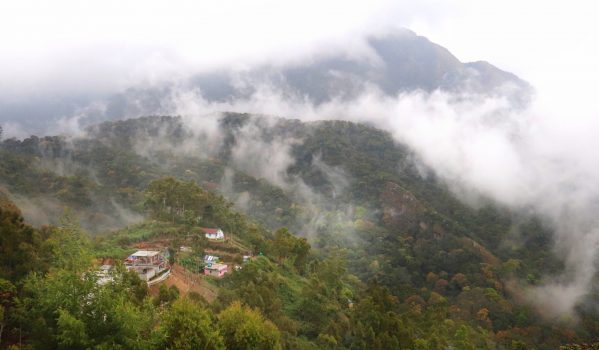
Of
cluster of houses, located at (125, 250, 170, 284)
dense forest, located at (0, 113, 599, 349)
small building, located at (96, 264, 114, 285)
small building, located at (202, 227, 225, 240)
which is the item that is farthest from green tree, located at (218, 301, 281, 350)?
small building, located at (202, 227, 225, 240)

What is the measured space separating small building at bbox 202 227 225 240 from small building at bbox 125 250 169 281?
14035mm

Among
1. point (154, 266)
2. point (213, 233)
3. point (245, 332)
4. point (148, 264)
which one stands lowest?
point (213, 233)

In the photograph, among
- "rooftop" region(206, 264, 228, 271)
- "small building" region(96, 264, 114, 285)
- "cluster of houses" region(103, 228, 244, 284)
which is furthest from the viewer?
"rooftop" region(206, 264, 228, 271)

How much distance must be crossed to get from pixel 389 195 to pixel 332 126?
5743cm

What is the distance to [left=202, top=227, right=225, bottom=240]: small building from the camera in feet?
180

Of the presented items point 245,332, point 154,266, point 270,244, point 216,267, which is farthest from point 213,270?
point 245,332

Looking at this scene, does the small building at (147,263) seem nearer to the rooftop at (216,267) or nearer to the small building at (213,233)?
the rooftop at (216,267)

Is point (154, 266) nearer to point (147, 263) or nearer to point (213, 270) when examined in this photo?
point (147, 263)

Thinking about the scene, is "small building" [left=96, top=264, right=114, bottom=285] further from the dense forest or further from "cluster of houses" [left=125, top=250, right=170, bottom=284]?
"cluster of houses" [left=125, top=250, right=170, bottom=284]

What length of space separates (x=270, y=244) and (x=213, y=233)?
7.31 m

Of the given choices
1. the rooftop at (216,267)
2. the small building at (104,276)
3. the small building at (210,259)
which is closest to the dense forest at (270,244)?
Result: the small building at (104,276)

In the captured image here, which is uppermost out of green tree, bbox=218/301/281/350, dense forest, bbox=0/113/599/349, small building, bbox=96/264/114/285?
small building, bbox=96/264/114/285

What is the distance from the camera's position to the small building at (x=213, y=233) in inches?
2159

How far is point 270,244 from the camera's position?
54438mm
